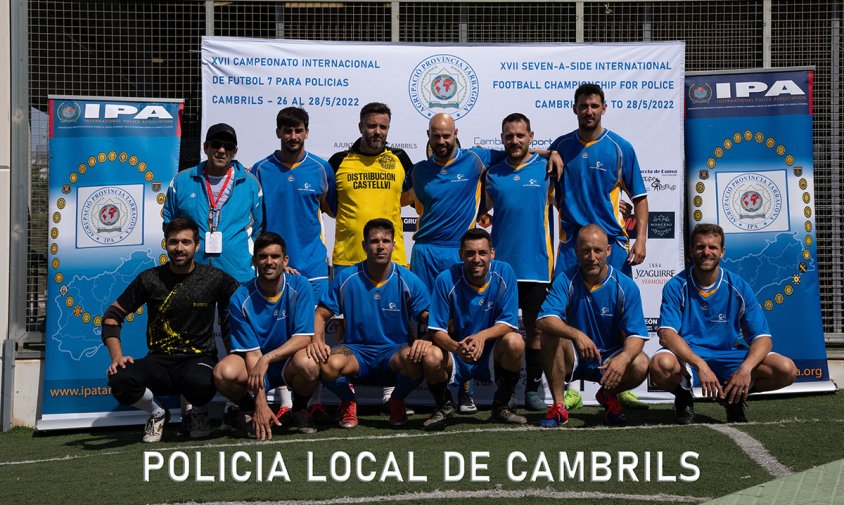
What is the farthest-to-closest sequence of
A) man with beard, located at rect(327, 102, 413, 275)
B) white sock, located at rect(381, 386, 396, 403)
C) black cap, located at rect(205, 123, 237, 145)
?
white sock, located at rect(381, 386, 396, 403) < man with beard, located at rect(327, 102, 413, 275) < black cap, located at rect(205, 123, 237, 145)

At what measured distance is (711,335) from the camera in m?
6.13

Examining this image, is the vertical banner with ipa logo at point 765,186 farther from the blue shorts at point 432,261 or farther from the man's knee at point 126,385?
the man's knee at point 126,385

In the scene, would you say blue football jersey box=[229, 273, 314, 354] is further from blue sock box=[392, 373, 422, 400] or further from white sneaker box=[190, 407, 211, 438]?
blue sock box=[392, 373, 422, 400]

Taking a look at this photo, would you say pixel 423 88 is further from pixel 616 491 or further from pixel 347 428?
pixel 616 491

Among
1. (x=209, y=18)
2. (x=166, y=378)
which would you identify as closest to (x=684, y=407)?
(x=166, y=378)

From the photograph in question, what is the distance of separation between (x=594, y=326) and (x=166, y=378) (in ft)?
8.78

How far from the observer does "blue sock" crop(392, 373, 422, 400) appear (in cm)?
612

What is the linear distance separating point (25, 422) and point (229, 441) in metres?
2.60

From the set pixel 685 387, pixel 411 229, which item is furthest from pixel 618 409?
pixel 411 229

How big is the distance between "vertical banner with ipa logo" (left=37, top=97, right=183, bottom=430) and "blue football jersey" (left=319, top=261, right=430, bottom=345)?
1871mm

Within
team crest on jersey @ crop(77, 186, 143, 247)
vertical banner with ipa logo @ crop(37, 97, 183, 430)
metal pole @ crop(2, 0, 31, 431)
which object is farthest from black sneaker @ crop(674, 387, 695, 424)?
metal pole @ crop(2, 0, 31, 431)

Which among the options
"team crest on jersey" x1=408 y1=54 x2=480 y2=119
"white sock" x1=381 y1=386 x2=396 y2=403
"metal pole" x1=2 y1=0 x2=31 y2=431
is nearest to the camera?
"white sock" x1=381 y1=386 x2=396 y2=403

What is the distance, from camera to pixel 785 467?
4.60 m

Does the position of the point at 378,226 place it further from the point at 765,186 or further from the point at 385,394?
the point at 765,186
